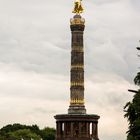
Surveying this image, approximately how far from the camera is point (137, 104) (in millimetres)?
40500

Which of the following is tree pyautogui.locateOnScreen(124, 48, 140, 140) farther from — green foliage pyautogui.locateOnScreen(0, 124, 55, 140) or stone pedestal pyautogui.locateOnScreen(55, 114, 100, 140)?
green foliage pyautogui.locateOnScreen(0, 124, 55, 140)

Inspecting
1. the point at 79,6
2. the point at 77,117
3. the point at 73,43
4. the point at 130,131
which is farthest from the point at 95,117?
the point at 130,131

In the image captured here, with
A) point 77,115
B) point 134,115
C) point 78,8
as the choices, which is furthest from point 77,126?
point 134,115

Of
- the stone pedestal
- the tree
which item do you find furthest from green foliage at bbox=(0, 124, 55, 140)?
the tree

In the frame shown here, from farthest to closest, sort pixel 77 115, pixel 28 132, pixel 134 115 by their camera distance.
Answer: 1. pixel 28 132
2. pixel 77 115
3. pixel 134 115

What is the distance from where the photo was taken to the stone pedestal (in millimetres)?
110000

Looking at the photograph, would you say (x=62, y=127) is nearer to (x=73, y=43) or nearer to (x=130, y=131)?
(x=73, y=43)

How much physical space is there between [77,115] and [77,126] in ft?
5.88

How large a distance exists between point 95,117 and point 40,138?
2188cm

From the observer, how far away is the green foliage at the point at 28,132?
12850 cm

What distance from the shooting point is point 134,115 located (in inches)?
1660

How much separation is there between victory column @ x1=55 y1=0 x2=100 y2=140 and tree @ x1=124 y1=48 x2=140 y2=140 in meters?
67.0

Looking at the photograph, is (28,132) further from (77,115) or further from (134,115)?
(134,115)

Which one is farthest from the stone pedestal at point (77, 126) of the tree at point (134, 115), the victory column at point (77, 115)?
the tree at point (134, 115)
